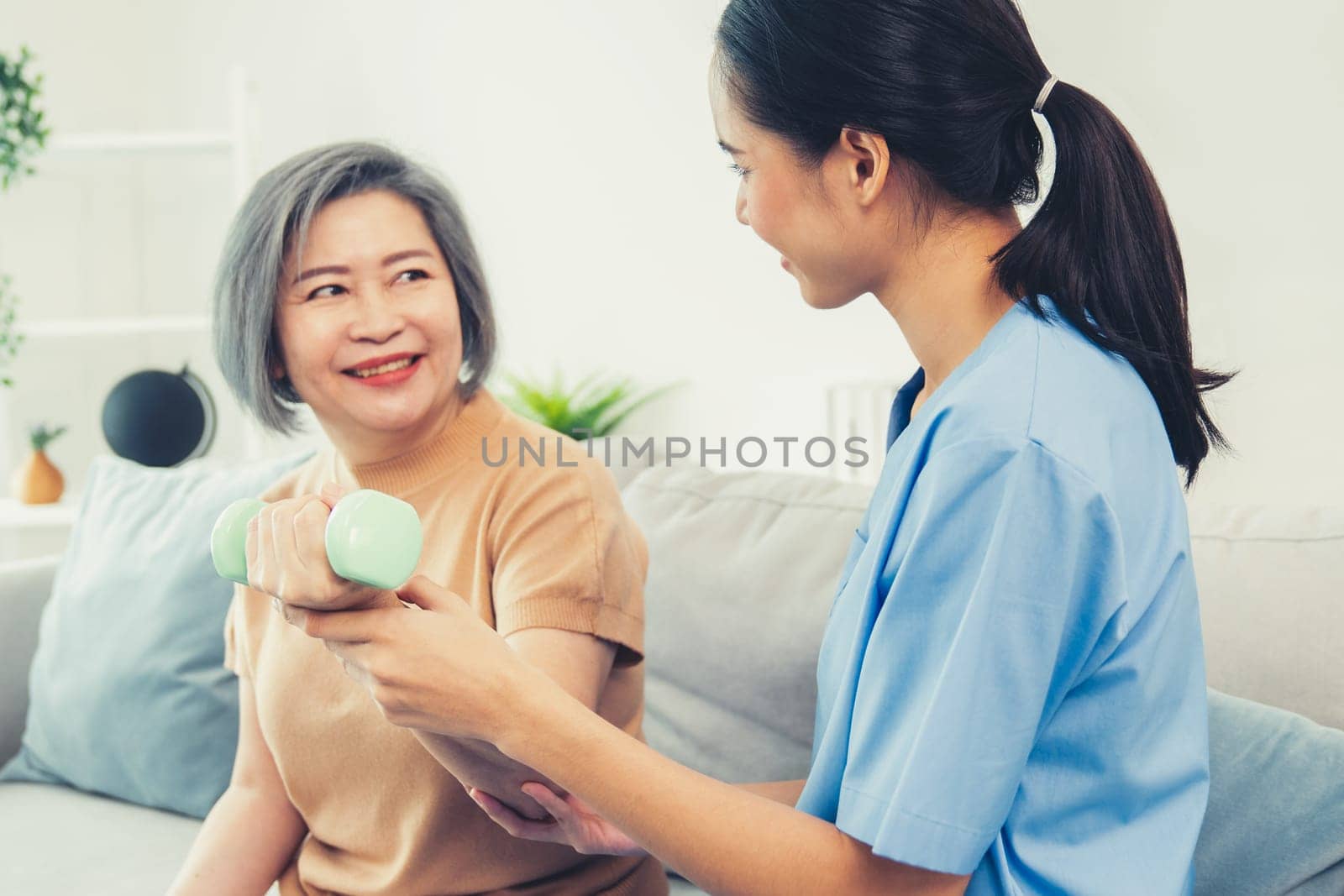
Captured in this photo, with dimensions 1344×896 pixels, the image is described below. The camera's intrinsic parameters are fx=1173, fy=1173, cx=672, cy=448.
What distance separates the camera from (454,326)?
124cm

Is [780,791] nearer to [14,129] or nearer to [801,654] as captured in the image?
[801,654]

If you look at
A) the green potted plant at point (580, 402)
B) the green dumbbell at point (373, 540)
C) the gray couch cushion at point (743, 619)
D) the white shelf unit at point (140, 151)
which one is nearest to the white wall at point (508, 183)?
the green potted plant at point (580, 402)

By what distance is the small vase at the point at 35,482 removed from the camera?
3051 mm

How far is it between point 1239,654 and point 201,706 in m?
1.40

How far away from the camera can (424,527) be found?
1.18 metres

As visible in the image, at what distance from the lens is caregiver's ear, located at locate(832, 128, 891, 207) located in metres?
0.85

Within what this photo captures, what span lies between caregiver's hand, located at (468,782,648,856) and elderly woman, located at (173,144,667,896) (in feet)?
0.06

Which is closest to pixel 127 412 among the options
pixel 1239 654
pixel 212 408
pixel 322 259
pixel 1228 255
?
pixel 212 408

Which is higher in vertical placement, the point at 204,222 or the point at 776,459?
the point at 204,222

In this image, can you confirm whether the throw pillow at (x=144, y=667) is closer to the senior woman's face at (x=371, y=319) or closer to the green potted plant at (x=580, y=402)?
the senior woman's face at (x=371, y=319)

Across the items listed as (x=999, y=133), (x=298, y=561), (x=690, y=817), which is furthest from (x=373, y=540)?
(x=999, y=133)

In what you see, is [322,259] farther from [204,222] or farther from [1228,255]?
[204,222]

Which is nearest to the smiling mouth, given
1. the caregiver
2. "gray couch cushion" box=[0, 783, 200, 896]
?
the caregiver

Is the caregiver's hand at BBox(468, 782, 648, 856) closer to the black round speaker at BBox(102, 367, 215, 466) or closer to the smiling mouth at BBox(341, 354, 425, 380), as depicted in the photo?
the smiling mouth at BBox(341, 354, 425, 380)
